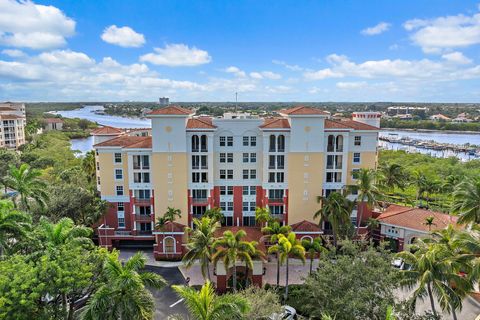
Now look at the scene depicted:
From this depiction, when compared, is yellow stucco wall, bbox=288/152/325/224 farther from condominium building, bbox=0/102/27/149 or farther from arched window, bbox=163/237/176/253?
condominium building, bbox=0/102/27/149

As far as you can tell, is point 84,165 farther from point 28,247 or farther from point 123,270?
point 123,270

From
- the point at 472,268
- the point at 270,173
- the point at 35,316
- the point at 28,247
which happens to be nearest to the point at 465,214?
the point at 472,268

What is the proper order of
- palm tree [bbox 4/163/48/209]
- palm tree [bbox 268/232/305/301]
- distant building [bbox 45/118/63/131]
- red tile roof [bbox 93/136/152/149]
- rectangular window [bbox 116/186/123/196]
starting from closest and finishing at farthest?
palm tree [bbox 268/232/305/301] → palm tree [bbox 4/163/48/209] → red tile roof [bbox 93/136/152/149] → rectangular window [bbox 116/186/123/196] → distant building [bbox 45/118/63/131]

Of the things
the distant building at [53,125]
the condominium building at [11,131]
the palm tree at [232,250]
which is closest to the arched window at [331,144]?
the palm tree at [232,250]

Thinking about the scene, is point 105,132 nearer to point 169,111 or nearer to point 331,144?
point 169,111

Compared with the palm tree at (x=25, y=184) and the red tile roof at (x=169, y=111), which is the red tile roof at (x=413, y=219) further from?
the palm tree at (x=25, y=184)

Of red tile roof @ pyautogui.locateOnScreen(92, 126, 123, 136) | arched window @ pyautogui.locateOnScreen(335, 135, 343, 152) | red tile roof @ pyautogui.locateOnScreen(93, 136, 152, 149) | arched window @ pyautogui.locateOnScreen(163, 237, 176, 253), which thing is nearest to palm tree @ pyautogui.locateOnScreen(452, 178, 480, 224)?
arched window @ pyautogui.locateOnScreen(335, 135, 343, 152)

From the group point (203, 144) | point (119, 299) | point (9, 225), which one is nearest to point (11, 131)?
point (203, 144)
